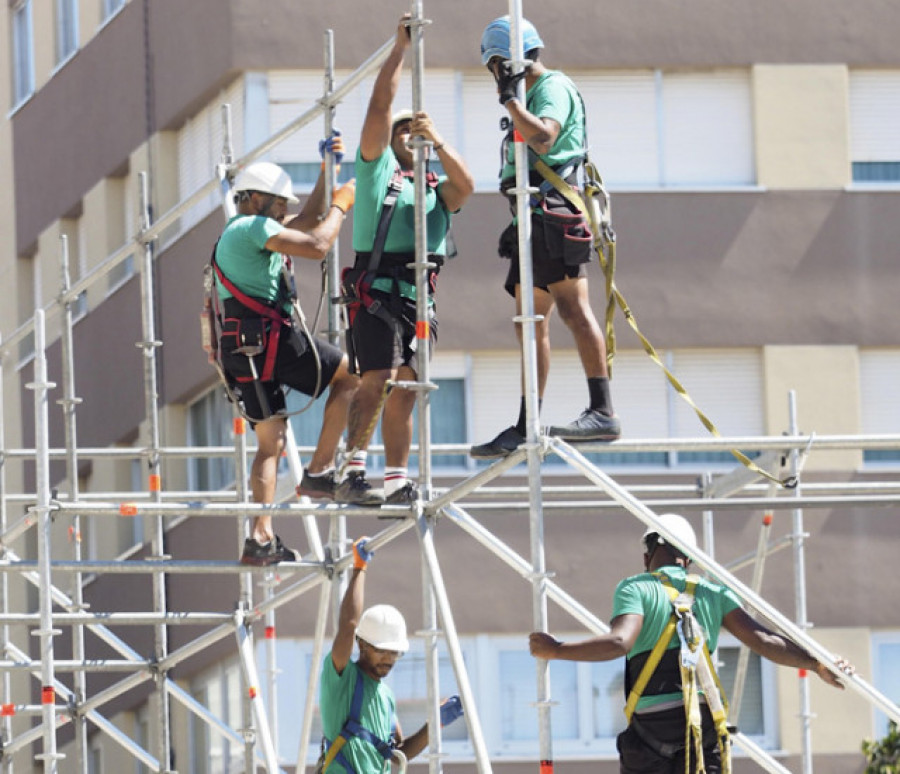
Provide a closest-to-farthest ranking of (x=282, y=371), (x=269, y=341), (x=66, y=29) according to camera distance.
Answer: (x=269, y=341) < (x=282, y=371) < (x=66, y=29)

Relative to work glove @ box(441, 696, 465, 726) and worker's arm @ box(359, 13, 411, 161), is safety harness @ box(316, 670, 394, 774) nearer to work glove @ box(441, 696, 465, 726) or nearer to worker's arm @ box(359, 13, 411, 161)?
work glove @ box(441, 696, 465, 726)

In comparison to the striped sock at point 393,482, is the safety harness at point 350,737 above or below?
below

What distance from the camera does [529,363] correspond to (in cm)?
1215

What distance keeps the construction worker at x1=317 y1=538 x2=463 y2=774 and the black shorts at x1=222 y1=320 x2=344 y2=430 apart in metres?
0.88

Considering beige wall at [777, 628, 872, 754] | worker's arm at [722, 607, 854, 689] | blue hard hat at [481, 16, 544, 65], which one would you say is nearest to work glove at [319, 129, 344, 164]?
blue hard hat at [481, 16, 544, 65]

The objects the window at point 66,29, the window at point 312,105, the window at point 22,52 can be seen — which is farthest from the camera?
the window at point 22,52

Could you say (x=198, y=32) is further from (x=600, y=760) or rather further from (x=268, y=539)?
(x=268, y=539)

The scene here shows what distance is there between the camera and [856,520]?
2483 cm

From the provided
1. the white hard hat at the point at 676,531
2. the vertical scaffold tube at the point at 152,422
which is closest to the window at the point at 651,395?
the vertical scaffold tube at the point at 152,422

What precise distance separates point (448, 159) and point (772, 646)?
2.75 m

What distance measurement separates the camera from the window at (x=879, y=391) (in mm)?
25281

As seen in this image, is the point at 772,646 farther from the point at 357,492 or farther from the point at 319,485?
the point at 319,485

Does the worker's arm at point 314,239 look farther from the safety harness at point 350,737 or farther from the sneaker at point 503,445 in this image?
the safety harness at point 350,737

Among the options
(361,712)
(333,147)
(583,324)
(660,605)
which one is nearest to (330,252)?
(333,147)
